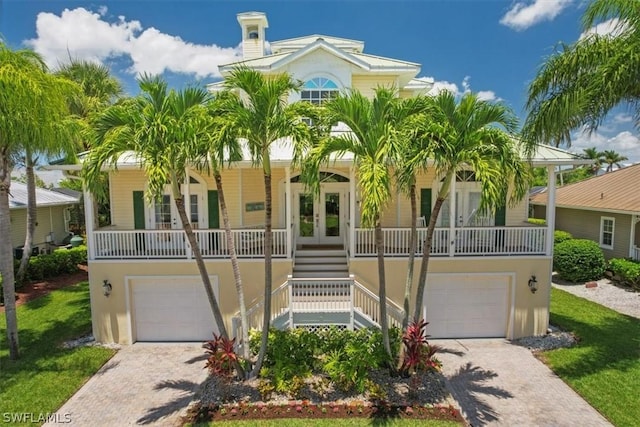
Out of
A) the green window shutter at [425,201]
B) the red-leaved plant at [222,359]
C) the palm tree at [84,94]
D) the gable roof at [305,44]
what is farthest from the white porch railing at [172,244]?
the gable roof at [305,44]

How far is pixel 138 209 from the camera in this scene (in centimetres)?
1256

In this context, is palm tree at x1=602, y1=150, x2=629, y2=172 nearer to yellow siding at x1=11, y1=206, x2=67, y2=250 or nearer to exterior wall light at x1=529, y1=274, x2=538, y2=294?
exterior wall light at x1=529, y1=274, x2=538, y2=294

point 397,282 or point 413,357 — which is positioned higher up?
point 397,282

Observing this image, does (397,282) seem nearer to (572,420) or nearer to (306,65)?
(572,420)

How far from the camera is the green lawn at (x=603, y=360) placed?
23.2ft

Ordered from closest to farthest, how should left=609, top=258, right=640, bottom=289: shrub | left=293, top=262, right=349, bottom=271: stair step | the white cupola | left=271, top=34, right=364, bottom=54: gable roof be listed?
left=293, top=262, right=349, bottom=271: stair step → left=609, top=258, right=640, bottom=289: shrub → left=271, top=34, right=364, bottom=54: gable roof → the white cupola

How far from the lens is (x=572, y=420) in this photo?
670 centimetres

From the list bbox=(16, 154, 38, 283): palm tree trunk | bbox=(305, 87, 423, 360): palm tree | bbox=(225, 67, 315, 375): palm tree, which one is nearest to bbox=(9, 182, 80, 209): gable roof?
bbox=(16, 154, 38, 283): palm tree trunk

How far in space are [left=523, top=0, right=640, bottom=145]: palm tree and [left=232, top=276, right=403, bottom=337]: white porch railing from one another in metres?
6.04

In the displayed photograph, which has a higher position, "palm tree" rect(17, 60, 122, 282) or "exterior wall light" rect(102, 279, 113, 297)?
"palm tree" rect(17, 60, 122, 282)

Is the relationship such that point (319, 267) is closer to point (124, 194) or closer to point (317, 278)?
point (317, 278)

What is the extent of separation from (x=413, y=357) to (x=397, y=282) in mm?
3392

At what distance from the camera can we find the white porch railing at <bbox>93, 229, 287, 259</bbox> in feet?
34.0

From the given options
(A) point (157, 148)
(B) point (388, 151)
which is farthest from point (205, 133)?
(B) point (388, 151)
